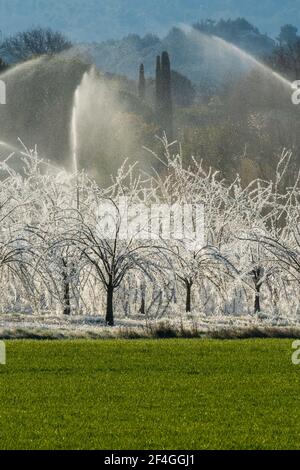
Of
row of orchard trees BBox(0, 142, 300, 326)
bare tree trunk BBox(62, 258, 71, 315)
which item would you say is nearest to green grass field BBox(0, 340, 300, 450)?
row of orchard trees BBox(0, 142, 300, 326)

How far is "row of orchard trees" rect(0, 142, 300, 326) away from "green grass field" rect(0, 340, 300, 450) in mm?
4663

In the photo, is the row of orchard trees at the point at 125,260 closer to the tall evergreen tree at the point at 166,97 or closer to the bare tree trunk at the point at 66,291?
the bare tree trunk at the point at 66,291

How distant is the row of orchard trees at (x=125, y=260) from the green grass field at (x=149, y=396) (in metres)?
4.66

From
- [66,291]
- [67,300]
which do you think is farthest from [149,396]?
[67,300]

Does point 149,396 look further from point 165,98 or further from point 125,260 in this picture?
point 165,98

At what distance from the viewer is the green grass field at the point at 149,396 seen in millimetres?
9633

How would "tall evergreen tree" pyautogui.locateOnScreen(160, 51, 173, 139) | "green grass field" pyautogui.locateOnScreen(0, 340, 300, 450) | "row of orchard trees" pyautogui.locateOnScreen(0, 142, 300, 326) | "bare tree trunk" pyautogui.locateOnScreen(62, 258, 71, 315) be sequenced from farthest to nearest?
1. "tall evergreen tree" pyautogui.locateOnScreen(160, 51, 173, 139)
2. "bare tree trunk" pyautogui.locateOnScreen(62, 258, 71, 315)
3. "row of orchard trees" pyautogui.locateOnScreen(0, 142, 300, 326)
4. "green grass field" pyautogui.locateOnScreen(0, 340, 300, 450)

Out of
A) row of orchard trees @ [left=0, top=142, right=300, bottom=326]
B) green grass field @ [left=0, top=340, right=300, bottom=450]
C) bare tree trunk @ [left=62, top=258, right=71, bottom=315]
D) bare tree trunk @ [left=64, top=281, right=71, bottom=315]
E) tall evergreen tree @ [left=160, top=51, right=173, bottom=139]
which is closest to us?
green grass field @ [left=0, top=340, right=300, bottom=450]

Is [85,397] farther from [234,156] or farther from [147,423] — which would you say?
[234,156]

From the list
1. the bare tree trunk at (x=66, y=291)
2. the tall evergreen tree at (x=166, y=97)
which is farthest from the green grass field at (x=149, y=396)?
the tall evergreen tree at (x=166, y=97)

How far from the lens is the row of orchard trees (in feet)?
72.7

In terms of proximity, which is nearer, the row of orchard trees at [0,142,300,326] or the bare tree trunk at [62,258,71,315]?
the row of orchard trees at [0,142,300,326]

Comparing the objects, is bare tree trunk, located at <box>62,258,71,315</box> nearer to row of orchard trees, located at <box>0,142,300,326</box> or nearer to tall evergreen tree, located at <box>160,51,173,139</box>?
row of orchard trees, located at <box>0,142,300,326</box>
